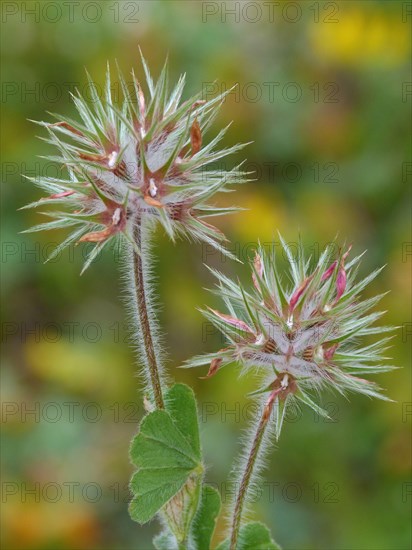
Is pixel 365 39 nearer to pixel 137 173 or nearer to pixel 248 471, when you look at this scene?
pixel 137 173

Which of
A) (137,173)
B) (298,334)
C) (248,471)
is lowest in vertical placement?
(248,471)

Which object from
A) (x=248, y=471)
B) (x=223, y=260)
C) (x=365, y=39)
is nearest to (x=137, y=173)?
(x=248, y=471)

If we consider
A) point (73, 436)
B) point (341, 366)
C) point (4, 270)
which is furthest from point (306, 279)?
point (4, 270)

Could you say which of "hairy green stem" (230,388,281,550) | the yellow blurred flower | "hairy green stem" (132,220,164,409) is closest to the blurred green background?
the yellow blurred flower

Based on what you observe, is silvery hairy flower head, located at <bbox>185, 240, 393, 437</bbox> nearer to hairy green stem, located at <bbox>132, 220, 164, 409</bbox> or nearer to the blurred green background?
hairy green stem, located at <bbox>132, 220, 164, 409</bbox>

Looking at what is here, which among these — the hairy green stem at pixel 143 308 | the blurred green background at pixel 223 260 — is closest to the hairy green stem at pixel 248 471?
the hairy green stem at pixel 143 308
